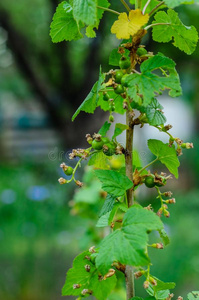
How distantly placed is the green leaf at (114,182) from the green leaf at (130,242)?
36 millimetres

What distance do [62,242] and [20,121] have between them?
200 inches

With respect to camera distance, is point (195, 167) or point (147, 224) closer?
point (147, 224)

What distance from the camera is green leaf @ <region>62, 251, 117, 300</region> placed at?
56 cm

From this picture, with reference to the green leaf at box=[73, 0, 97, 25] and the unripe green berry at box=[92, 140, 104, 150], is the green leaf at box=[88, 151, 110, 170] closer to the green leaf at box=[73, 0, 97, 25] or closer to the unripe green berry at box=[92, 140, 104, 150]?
the unripe green berry at box=[92, 140, 104, 150]

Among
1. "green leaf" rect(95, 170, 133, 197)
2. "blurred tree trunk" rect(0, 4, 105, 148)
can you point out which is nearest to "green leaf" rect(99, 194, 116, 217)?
"green leaf" rect(95, 170, 133, 197)

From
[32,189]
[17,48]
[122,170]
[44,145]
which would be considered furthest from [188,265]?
[44,145]

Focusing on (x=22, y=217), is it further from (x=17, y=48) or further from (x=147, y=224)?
(x=147, y=224)

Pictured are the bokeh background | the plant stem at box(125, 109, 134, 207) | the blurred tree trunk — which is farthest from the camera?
the blurred tree trunk

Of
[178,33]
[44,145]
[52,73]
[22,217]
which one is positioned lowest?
[44,145]

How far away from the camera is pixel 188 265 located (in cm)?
259

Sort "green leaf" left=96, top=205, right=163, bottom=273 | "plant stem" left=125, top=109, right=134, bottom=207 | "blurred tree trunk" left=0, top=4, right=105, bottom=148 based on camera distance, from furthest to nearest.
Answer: "blurred tree trunk" left=0, top=4, right=105, bottom=148
"plant stem" left=125, top=109, right=134, bottom=207
"green leaf" left=96, top=205, right=163, bottom=273

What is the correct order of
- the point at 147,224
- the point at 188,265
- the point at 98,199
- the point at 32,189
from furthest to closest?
the point at 32,189 → the point at 188,265 → the point at 98,199 → the point at 147,224

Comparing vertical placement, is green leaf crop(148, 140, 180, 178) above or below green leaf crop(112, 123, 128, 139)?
below

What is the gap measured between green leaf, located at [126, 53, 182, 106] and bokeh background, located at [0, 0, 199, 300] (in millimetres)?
1027
